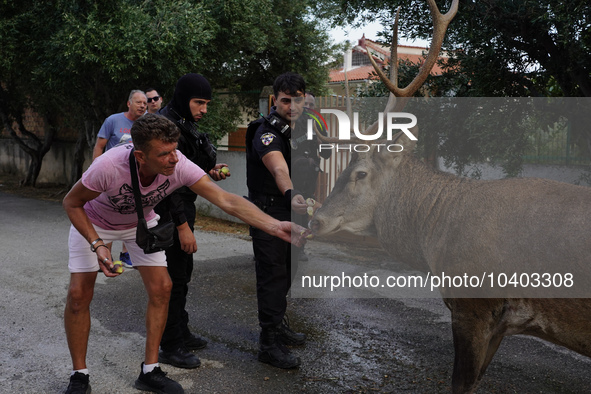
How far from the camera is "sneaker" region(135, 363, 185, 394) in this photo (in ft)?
12.4

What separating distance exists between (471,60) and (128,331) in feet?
14.7

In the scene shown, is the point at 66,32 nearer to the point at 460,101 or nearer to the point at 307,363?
the point at 460,101

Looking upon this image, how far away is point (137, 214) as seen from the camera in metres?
3.66

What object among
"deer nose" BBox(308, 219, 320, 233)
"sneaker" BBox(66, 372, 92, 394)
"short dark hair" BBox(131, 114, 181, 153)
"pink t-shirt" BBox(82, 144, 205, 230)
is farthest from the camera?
"deer nose" BBox(308, 219, 320, 233)

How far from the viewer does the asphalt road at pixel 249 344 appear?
4.01 meters

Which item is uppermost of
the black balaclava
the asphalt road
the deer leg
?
the black balaclava

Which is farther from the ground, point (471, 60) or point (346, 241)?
point (471, 60)

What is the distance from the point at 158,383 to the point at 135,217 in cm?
107

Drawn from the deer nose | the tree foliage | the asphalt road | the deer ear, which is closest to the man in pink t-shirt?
the asphalt road

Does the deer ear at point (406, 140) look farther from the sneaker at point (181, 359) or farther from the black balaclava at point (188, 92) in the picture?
the sneaker at point (181, 359)

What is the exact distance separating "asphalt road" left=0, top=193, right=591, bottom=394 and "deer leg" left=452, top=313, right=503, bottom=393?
21.4 inches

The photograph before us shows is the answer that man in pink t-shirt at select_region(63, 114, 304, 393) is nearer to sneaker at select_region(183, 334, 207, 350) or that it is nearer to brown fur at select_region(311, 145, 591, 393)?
sneaker at select_region(183, 334, 207, 350)

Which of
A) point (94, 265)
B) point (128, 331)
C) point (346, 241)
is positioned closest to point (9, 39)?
point (346, 241)

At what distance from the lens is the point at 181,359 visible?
4.26m
